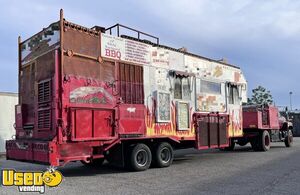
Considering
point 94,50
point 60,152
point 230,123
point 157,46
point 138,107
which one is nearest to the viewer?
point 60,152

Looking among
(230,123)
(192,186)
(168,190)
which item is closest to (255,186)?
(192,186)

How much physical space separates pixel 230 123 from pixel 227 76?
6.78 feet

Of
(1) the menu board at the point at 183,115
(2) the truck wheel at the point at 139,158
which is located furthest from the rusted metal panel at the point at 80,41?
(1) the menu board at the point at 183,115

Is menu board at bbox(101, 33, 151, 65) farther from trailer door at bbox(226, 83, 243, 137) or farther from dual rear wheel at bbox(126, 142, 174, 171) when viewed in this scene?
trailer door at bbox(226, 83, 243, 137)

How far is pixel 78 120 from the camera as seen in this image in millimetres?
11336

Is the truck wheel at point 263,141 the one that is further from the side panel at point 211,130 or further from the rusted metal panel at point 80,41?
the rusted metal panel at point 80,41

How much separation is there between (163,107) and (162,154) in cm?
161

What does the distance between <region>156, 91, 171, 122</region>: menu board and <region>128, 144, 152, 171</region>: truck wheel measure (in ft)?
4.17

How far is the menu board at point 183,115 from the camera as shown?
48.1 feet

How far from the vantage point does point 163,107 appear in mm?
14094

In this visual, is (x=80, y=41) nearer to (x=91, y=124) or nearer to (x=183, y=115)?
(x=91, y=124)

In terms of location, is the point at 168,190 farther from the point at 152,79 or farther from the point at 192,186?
the point at 152,79

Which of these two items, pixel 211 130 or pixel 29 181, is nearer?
pixel 29 181

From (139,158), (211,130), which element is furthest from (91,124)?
(211,130)
